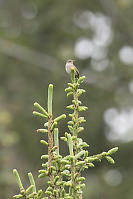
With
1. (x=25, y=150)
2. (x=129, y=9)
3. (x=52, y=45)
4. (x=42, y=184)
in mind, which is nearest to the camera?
(x=42, y=184)

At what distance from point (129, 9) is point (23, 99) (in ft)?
14.1

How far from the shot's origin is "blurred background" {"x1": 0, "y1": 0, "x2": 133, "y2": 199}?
11.0m

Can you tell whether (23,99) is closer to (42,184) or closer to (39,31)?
(39,31)

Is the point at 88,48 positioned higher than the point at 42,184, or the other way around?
the point at 88,48

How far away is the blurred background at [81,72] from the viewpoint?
36.2ft

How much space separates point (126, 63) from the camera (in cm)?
1134

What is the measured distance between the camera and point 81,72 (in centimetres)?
1150

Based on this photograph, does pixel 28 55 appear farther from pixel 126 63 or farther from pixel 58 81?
pixel 126 63

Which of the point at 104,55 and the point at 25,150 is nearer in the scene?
the point at 25,150

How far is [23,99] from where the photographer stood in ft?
40.8

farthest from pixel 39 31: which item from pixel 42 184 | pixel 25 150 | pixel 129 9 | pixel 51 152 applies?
pixel 51 152

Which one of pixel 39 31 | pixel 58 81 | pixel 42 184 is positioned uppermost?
pixel 39 31

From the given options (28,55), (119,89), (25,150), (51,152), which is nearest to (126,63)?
(119,89)

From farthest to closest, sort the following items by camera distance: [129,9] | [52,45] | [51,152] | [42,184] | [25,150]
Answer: [52,45] → [129,9] → [25,150] → [42,184] → [51,152]
